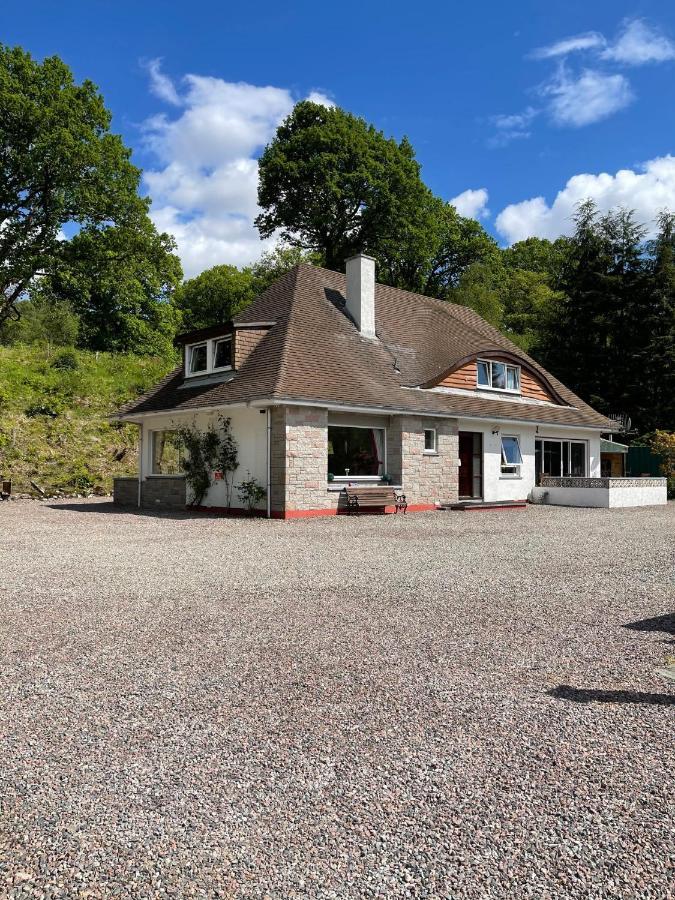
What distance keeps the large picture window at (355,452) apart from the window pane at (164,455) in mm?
5985

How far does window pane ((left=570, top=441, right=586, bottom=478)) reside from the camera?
26.3 m

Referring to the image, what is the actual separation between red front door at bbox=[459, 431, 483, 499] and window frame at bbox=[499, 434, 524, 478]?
97 centimetres

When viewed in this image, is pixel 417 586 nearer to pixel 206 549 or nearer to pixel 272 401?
pixel 206 549

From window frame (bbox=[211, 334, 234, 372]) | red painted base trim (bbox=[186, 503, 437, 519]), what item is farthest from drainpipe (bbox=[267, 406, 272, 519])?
window frame (bbox=[211, 334, 234, 372])

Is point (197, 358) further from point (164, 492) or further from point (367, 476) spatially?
point (367, 476)

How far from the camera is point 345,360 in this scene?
19.5 m

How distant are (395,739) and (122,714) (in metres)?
1.66

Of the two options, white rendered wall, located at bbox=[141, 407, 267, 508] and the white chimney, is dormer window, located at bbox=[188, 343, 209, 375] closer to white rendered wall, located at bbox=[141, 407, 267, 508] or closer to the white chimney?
white rendered wall, located at bbox=[141, 407, 267, 508]

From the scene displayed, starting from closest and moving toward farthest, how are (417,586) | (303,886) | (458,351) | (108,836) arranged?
(303,886) → (108,836) → (417,586) → (458,351)

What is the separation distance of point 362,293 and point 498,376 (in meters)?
5.67

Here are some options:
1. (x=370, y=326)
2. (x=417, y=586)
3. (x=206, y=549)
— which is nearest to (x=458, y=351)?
(x=370, y=326)

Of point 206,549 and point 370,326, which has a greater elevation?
point 370,326

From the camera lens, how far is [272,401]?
1616 centimetres

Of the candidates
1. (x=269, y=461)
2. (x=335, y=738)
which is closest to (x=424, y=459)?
(x=269, y=461)
